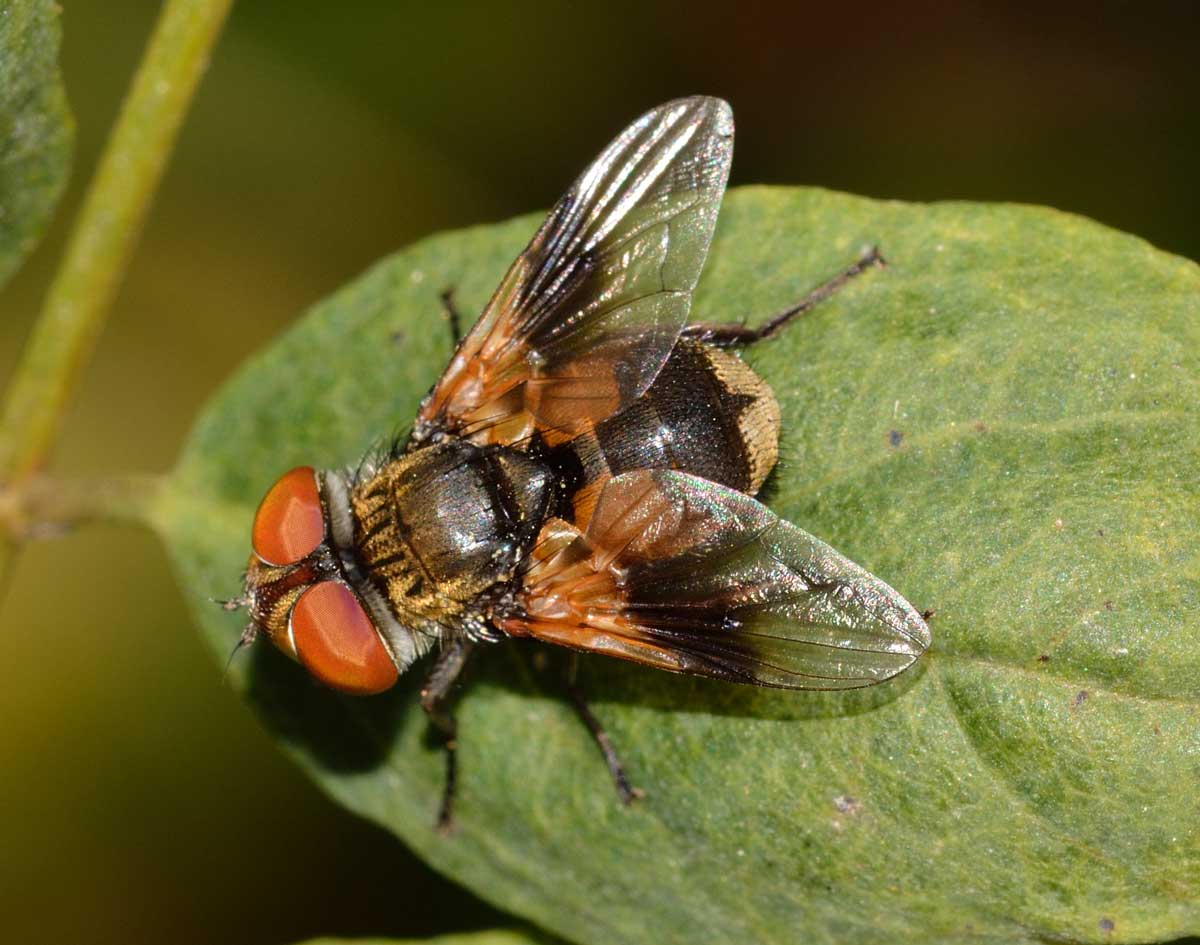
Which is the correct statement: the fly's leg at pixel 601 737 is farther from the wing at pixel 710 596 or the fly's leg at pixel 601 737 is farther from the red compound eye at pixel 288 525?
the red compound eye at pixel 288 525

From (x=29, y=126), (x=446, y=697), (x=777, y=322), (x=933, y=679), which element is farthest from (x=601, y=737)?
(x=29, y=126)

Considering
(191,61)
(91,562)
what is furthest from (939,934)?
(91,562)

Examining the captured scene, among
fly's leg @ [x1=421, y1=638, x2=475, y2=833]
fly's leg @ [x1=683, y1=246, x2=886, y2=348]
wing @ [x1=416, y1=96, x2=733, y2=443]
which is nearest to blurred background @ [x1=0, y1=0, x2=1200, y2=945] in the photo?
fly's leg @ [x1=421, y1=638, x2=475, y2=833]

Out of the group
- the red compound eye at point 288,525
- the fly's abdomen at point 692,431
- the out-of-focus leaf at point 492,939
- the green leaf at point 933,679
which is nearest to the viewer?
the green leaf at point 933,679

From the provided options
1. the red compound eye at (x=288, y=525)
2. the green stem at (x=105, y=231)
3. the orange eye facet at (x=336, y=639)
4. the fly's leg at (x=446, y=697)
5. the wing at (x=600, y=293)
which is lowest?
the fly's leg at (x=446, y=697)

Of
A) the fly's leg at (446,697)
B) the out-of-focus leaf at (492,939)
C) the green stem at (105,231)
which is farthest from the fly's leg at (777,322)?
the out-of-focus leaf at (492,939)

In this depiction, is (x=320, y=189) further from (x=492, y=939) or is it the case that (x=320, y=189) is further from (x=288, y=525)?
(x=492, y=939)

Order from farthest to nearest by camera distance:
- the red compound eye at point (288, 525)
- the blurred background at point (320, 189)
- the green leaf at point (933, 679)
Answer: the blurred background at point (320, 189)
the red compound eye at point (288, 525)
the green leaf at point (933, 679)
